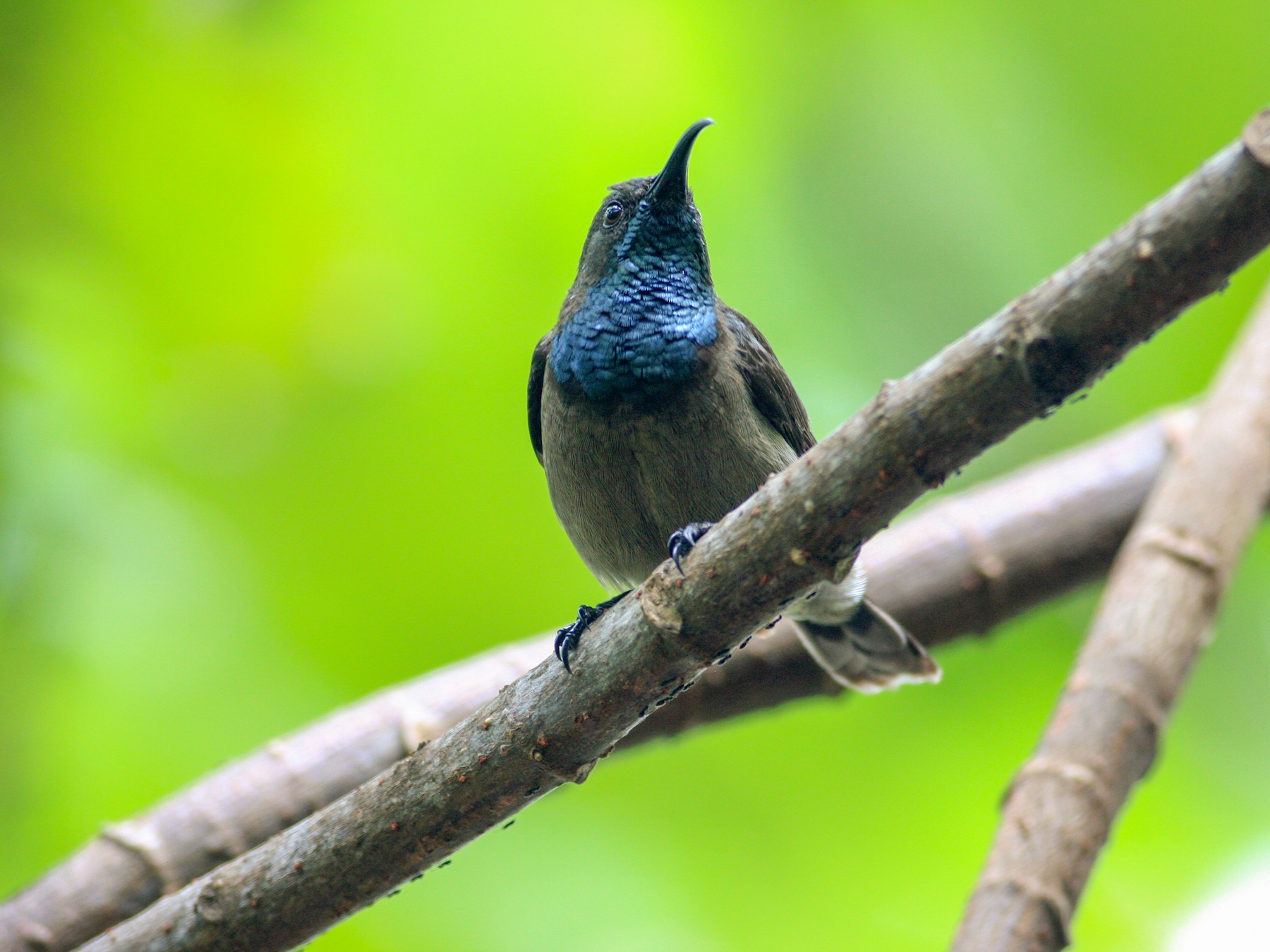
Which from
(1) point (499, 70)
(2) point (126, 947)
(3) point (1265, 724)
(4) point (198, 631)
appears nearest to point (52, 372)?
(4) point (198, 631)

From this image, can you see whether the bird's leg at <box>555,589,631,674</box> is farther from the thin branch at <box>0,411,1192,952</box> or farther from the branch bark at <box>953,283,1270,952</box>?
the branch bark at <box>953,283,1270,952</box>

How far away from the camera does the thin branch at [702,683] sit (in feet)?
11.4

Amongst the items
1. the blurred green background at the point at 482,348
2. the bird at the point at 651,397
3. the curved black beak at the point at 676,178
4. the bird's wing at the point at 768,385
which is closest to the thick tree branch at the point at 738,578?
the bird at the point at 651,397

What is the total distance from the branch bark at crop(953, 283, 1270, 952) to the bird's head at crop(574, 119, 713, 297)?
1.85 m

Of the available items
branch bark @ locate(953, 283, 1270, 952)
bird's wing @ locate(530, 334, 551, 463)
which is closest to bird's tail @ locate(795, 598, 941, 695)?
branch bark @ locate(953, 283, 1270, 952)

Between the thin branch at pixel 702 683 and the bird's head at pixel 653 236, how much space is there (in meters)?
1.31

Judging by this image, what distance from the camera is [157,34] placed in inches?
164

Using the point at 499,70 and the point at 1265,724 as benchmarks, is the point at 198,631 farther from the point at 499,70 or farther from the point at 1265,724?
the point at 1265,724

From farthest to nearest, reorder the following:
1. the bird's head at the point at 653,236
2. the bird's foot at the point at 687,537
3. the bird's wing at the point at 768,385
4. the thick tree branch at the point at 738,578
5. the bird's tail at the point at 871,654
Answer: the bird's tail at the point at 871,654 → the bird's head at the point at 653,236 → the bird's wing at the point at 768,385 → the bird's foot at the point at 687,537 → the thick tree branch at the point at 738,578

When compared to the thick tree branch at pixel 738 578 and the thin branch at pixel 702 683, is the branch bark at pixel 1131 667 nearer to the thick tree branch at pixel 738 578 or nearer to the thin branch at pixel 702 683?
the thin branch at pixel 702 683

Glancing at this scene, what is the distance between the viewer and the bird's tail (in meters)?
4.05

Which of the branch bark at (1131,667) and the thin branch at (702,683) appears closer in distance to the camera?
the branch bark at (1131,667)

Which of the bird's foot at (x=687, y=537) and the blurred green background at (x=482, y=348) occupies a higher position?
the blurred green background at (x=482, y=348)

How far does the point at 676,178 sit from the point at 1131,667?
221 cm
